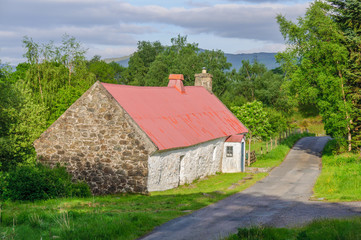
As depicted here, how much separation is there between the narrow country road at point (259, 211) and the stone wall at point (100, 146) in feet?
19.1

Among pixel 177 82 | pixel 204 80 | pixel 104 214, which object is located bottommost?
pixel 104 214

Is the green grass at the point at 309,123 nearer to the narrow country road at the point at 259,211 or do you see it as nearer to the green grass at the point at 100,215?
the narrow country road at the point at 259,211

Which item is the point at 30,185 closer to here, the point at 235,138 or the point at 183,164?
the point at 183,164

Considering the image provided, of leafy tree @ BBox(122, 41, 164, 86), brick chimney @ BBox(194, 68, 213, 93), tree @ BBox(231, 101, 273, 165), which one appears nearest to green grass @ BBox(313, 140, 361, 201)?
tree @ BBox(231, 101, 273, 165)

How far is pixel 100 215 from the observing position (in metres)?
13.6

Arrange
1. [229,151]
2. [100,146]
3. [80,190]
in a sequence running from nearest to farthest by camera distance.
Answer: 1. [80,190]
2. [100,146]
3. [229,151]

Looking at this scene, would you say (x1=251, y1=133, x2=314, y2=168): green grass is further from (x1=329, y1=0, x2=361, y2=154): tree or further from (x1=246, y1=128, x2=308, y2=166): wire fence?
(x1=329, y1=0, x2=361, y2=154): tree

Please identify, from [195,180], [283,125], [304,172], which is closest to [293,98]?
[283,125]

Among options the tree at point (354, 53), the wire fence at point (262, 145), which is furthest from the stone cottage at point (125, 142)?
the tree at point (354, 53)

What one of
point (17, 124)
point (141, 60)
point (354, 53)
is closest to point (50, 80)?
point (17, 124)

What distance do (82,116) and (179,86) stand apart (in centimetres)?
1070

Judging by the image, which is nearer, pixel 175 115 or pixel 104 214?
pixel 104 214

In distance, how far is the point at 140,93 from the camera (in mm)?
26453

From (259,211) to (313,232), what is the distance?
5.18 meters
